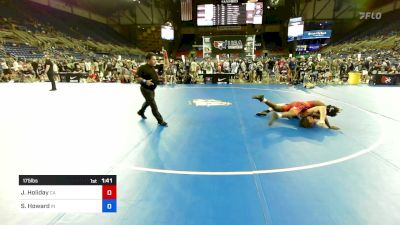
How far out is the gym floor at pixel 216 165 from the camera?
3.04 metres

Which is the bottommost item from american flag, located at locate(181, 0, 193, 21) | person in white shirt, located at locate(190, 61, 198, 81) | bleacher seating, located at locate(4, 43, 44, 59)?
person in white shirt, located at locate(190, 61, 198, 81)

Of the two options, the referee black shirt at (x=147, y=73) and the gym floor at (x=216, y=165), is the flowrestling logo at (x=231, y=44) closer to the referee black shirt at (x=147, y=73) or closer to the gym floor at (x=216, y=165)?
the gym floor at (x=216, y=165)

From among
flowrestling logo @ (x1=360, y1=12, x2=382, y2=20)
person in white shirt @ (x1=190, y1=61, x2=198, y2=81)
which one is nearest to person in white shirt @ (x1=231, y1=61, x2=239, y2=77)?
person in white shirt @ (x1=190, y1=61, x2=198, y2=81)

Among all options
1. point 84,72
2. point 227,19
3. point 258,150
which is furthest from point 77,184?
point 227,19

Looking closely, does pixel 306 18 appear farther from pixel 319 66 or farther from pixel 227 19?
pixel 319 66

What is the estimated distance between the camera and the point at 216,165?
438 cm

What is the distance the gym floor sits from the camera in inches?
120

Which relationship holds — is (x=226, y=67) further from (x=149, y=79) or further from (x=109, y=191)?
(x=109, y=191)

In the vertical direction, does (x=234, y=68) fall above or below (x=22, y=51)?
below

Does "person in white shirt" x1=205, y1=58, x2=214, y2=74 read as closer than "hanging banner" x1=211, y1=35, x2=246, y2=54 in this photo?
No
